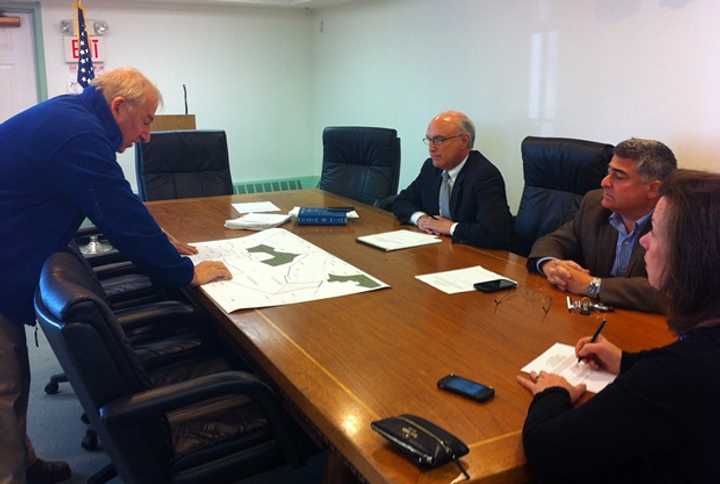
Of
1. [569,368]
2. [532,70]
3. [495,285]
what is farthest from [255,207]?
[569,368]

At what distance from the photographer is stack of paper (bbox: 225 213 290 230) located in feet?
9.06

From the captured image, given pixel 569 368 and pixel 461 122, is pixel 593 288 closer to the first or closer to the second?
pixel 569 368

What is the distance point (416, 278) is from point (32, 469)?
4.90ft

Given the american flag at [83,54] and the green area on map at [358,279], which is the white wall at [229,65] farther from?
the green area on map at [358,279]

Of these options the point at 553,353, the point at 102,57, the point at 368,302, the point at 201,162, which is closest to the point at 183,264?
the point at 368,302

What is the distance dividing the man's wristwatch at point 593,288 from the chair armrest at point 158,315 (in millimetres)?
1255

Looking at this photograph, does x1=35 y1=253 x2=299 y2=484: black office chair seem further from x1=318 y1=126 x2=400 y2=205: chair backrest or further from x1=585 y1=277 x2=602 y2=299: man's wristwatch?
x1=318 y1=126 x2=400 y2=205: chair backrest

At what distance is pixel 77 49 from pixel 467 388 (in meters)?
4.83

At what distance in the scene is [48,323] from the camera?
1.29 m

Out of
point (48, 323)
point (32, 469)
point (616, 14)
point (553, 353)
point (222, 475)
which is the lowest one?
point (32, 469)

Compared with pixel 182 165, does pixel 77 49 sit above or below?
above

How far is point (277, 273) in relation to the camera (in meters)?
2.08

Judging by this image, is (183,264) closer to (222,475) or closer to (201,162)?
(222,475)

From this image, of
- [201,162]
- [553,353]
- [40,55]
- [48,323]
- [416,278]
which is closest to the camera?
[48,323]
